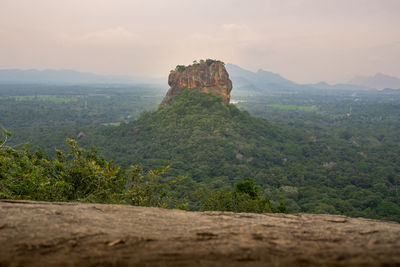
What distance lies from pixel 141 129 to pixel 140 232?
1832 inches

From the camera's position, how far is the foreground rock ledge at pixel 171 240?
3879 mm

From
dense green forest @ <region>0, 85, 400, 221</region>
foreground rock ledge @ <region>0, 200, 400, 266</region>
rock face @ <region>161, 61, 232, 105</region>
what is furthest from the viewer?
rock face @ <region>161, 61, 232, 105</region>

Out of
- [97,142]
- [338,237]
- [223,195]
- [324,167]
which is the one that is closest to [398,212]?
[324,167]

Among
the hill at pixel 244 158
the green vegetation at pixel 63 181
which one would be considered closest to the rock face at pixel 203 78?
the hill at pixel 244 158

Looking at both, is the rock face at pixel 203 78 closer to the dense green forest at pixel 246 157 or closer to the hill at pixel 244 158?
the hill at pixel 244 158

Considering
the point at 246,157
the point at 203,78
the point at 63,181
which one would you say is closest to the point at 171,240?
the point at 63,181

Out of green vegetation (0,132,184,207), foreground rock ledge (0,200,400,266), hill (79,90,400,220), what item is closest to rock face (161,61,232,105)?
hill (79,90,400,220)

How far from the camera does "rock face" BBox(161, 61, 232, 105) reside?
5344 centimetres

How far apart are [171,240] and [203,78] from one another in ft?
169

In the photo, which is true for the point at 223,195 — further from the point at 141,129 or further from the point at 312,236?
the point at 141,129

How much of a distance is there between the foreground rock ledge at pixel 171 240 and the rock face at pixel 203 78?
1924 inches

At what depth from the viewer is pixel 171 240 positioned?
4.82 metres

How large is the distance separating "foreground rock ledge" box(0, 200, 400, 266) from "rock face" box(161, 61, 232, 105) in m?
48.9

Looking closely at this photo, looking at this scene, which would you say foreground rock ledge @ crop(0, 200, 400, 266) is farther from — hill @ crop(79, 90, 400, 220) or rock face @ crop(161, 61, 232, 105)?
rock face @ crop(161, 61, 232, 105)
